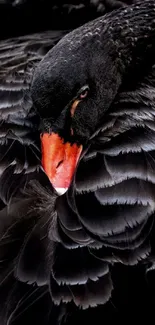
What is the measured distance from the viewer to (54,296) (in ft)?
6.97

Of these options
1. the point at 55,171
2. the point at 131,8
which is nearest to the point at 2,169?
the point at 55,171

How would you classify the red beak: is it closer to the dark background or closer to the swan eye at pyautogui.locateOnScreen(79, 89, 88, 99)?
the swan eye at pyautogui.locateOnScreen(79, 89, 88, 99)

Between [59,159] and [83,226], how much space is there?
0.51 meters

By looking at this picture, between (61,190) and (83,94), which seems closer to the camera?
(61,190)

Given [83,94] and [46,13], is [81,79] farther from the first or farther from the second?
[46,13]

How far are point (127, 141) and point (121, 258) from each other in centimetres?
44

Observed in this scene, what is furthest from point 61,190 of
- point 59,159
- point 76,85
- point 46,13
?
point 46,13

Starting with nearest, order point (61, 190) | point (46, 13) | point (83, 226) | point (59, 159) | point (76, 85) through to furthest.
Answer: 1. point (83, 226)
2. point (61, 190)
3. point (59, 159)
4. point (76, 85)
5. point (46, 13)

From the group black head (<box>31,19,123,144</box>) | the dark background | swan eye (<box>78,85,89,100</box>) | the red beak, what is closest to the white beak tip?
the red beak

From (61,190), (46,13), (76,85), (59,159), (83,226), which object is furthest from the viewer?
(46,13)

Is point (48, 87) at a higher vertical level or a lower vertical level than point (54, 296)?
higher

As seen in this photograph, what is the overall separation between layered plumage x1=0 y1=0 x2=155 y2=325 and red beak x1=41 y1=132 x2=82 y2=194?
3 cm

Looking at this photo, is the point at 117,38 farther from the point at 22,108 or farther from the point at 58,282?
the point at 58,282

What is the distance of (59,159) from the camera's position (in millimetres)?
2680
